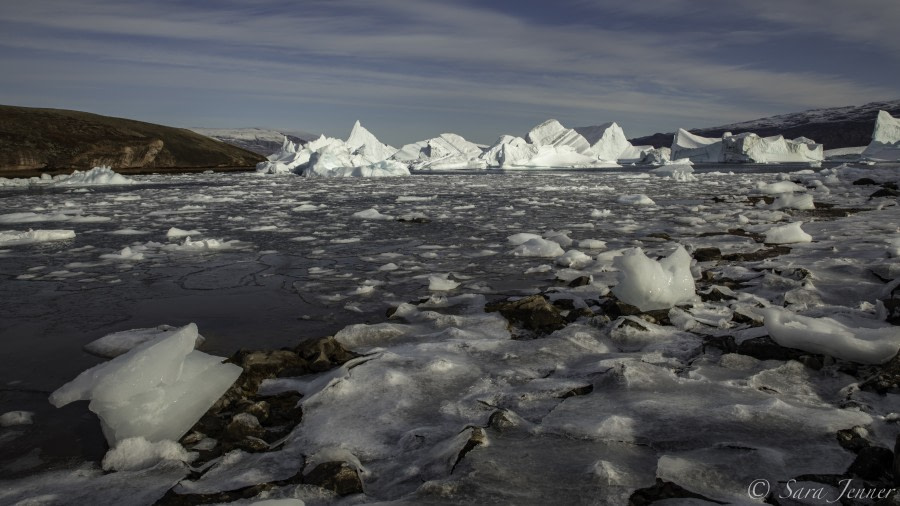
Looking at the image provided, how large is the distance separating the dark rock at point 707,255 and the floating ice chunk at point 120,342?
16.7ft

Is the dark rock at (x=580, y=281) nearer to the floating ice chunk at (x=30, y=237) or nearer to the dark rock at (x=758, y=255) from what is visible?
the dark rock at (x=758, y=255)

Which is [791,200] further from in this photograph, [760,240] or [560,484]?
[560,484]

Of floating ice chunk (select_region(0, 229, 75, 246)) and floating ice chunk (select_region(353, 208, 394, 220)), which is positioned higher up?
floating ice chunk (select_region(0, 229, 75, 246))

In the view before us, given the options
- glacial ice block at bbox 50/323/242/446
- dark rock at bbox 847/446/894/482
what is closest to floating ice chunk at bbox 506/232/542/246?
glacial ice block at bbox 50/323/242/446

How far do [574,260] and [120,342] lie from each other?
4332 millimetres

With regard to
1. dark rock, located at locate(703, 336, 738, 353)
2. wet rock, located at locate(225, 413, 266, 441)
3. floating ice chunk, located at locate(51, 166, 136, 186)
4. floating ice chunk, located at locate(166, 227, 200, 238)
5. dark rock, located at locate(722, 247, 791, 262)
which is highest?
floating ice chunk, located at locate(51, 166, 136, 186)

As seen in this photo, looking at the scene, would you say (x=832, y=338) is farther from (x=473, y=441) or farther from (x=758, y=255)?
(x=758, y=255)

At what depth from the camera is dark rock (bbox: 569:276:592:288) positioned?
495cm

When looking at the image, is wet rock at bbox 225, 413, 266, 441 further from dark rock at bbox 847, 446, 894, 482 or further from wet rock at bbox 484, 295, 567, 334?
dark rock at bbox 847, 446, 894, 482

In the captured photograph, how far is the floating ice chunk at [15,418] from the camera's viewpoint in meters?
2.48

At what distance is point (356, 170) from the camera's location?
3853 centimetres

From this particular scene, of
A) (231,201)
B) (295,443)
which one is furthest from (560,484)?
(231,201)

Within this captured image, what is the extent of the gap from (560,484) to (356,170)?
37.9m

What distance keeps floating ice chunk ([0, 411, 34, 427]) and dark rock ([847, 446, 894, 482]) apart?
3.35 metres
